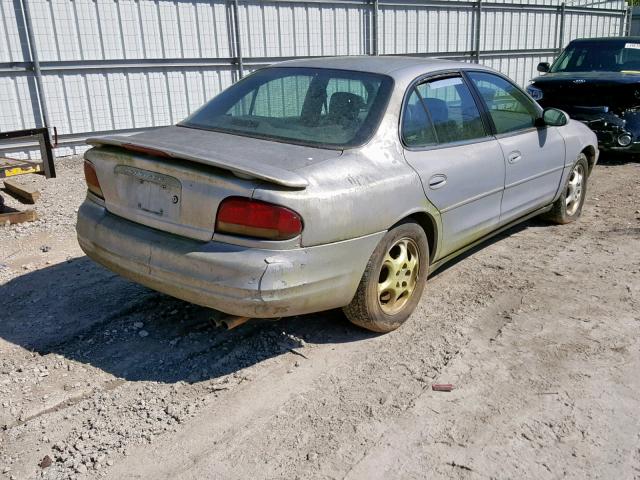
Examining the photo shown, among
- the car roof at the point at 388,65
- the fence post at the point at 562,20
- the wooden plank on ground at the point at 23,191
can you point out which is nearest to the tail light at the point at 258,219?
the car roof at the point at 388,65

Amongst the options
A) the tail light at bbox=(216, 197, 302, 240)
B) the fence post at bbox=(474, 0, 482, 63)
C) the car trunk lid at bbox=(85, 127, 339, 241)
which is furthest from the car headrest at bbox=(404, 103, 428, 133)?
the fence post at bbox=(474, 0, 482, 63)

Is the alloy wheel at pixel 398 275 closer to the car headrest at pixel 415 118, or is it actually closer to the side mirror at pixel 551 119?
the car headrest at pixel 415 118

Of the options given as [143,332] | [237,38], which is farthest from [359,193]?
[237,38]

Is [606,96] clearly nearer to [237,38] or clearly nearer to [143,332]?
[237,38]

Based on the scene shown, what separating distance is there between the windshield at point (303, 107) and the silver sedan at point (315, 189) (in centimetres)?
1

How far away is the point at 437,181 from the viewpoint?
3869mm

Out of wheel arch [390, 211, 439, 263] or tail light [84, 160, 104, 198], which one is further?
wheel arch [390, 211, 439, 263]

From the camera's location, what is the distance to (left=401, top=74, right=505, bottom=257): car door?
3846mm

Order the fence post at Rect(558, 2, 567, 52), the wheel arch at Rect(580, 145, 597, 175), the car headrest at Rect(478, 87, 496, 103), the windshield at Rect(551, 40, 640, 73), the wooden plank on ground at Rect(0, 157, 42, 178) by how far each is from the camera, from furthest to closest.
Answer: the fence post at Rect(558, 2, 567, 52) → the windshield at Rect(551, 40, 640, 73) → the wheel arch at Rect(580, 145, 597, 175) → the wooden plank on ground at Rect(0, 157, 42, 178) → the car headrest at Rect(478, 87, 496, 103)

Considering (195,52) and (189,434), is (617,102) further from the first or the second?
(189,434)

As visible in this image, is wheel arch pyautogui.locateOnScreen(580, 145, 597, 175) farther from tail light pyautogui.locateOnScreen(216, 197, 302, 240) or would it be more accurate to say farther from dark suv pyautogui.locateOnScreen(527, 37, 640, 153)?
tail light pyautogui.locateOnScreen(216, 197, 302, 240)

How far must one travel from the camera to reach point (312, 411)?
304 centimetres

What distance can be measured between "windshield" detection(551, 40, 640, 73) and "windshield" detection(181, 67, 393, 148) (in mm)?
7141

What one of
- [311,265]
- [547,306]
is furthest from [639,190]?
[311,265]
